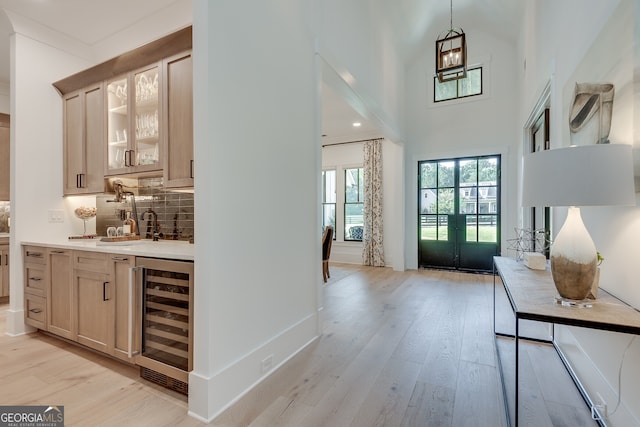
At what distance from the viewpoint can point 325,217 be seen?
740 cm

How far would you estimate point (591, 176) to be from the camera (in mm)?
1305

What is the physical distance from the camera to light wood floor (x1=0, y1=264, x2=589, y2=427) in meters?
1.70

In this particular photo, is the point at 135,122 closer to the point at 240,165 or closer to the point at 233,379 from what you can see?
the point at 240,165

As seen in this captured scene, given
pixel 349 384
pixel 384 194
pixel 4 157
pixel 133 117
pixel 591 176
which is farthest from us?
pixel 384 194

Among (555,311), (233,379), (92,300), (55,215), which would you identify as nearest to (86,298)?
(92,300)

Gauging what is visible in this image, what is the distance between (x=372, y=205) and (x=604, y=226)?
4.99m

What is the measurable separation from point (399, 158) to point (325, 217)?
2300mm

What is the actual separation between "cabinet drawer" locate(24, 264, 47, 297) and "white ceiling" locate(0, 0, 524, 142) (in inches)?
89.8

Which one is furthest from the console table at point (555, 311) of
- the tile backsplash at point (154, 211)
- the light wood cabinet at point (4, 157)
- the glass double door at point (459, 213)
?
the light wood cabinet at point (4, 157)

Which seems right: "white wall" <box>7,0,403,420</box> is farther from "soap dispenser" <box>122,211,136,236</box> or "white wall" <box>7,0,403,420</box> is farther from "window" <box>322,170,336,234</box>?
"window" <box>322,170,336,234</box>

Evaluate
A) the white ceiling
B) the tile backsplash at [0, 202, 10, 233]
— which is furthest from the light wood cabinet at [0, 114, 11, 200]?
the white ceiling

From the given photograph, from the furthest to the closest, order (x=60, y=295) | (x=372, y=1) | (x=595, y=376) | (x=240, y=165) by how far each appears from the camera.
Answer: (x=372, y=1) → (x=60, y=295) → (x=240, y=165) → (x=595, y=376)

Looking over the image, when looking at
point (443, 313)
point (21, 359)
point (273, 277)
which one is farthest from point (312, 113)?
point (21, 359)

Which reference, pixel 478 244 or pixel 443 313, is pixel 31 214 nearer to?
pixel 443 313
